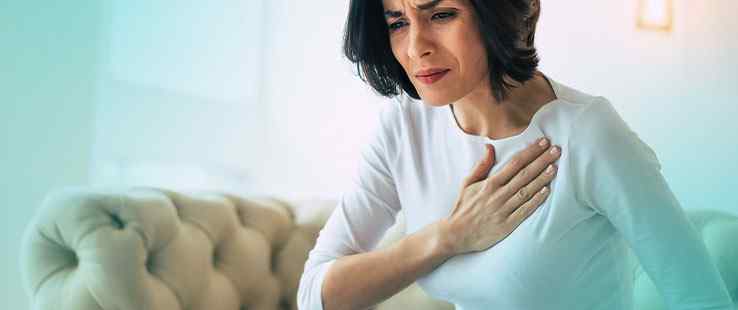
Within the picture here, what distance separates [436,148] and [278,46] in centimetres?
100

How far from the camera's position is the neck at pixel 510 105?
1.01 meters

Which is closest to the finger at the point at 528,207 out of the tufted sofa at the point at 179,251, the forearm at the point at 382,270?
the forearm at the point at 382,270

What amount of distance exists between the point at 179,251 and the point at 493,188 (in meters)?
0.64

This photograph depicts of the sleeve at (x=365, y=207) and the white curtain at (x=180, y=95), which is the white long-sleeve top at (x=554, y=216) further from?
the white curtain at (x=180, y=95)

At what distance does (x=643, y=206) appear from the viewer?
0.91 metres

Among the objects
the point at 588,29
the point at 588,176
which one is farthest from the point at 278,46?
the point at 588,176

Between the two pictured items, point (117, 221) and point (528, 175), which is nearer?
point (528, 175)

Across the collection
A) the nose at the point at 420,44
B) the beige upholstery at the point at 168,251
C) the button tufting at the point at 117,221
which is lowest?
the beige upholstery at the point at 168,251

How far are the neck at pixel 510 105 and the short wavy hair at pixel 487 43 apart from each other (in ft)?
0.07

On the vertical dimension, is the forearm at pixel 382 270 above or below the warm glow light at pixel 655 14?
below

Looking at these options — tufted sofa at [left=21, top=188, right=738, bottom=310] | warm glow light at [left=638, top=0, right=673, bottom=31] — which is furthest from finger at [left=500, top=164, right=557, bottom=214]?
→ warm glow light at [left=638, top=0, right=673, bottom=31]

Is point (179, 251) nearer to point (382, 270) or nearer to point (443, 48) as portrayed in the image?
point (382, 270)

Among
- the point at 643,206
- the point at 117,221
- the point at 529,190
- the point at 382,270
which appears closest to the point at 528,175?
the point at 529,190

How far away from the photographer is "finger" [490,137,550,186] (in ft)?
3.17
